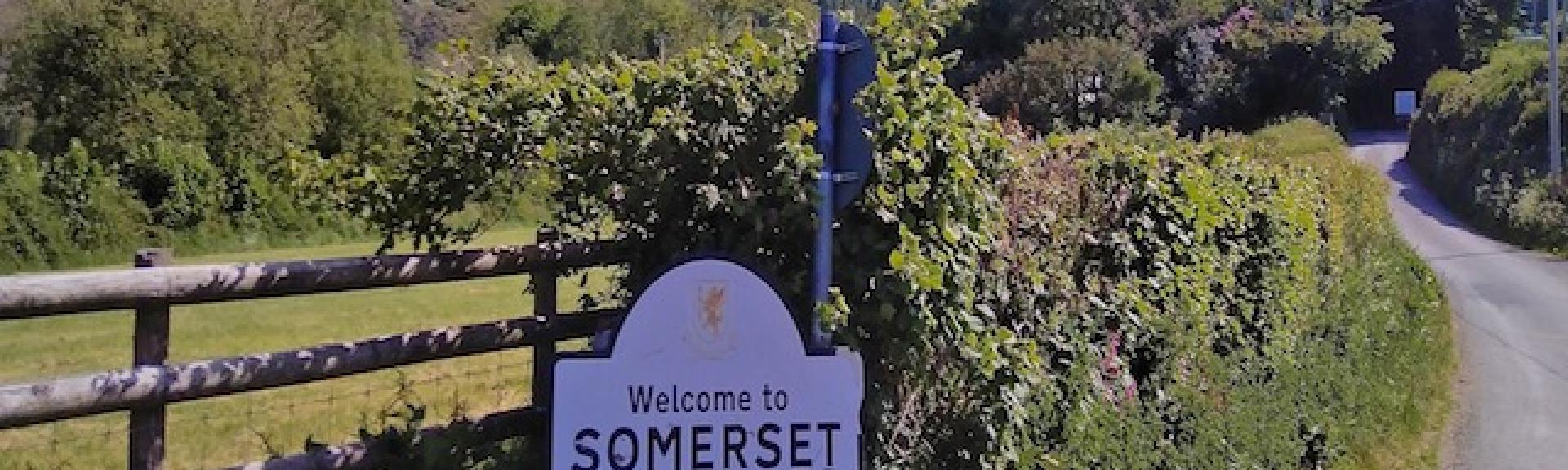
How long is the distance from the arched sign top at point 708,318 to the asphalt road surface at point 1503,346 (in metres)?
8.47

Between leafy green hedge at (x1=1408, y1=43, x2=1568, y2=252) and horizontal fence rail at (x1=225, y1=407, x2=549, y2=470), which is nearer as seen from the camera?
horizontal fence rail at (x1=225, y1=407, x2=549, y2=470)

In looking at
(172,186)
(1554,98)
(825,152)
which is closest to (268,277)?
(825,152)

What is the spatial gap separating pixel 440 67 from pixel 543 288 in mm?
814

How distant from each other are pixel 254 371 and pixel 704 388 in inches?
54.3

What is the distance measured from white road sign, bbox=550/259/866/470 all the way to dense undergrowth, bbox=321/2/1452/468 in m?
0.47

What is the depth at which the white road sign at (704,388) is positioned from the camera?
3.48 metres

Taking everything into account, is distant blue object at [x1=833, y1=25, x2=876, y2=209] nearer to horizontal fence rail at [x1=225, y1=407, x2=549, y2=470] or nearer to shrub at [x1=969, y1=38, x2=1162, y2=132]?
horizontal fence rail at [x1=225, y1=407, x2=549, y2=470]

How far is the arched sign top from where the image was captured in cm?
350

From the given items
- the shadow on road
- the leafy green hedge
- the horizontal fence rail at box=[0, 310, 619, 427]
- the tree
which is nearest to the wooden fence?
the horizontal fence rail at box=[0, 310, 619, 427]

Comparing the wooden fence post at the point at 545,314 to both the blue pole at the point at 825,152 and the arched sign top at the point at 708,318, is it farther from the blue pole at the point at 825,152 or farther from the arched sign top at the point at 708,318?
the arched sign top at the point at 708,318

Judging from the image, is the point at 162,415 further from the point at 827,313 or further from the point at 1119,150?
the point at 1119,150

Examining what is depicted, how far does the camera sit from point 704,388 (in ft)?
11.6

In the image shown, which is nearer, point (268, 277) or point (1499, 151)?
point (268, 277)

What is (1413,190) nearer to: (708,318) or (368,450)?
(368,450)
